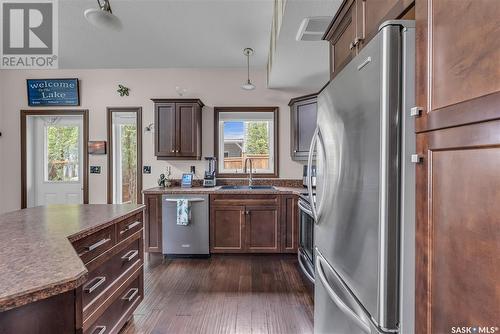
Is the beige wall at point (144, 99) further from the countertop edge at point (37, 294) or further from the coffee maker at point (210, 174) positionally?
the countertop edge at point (37, 294)

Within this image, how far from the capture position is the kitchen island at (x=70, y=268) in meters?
0.77

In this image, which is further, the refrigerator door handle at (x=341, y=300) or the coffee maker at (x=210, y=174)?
the coffee maker at (x=210, y=174)

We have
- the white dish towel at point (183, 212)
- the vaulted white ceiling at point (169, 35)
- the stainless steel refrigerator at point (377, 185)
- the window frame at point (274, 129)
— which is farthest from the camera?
the window frame at point (274, 129)

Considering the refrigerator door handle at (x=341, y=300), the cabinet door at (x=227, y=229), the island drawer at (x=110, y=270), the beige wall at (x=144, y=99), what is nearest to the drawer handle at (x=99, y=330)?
the island drawer at (x=110, y=270)

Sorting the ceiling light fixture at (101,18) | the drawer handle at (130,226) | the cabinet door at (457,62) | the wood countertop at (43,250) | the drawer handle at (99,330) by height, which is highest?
the ceiling light fixture at (101,18)

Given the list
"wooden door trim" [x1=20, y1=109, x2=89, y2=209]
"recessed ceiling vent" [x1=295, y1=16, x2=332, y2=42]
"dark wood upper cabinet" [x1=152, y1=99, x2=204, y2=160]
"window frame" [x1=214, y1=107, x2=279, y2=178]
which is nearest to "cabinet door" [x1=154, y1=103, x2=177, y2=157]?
"dark wood upper cabinet" [x1=152, y1=99, x2=204, y2=160]

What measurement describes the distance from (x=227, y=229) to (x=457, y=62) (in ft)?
9.73

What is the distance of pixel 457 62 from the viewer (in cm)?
65

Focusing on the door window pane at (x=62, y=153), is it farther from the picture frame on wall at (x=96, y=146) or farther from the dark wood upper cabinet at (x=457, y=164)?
the dark wood upper cabinet at (x=457, y=164)

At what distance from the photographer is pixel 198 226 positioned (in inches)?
128

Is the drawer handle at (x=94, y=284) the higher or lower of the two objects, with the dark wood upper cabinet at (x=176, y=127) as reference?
lower

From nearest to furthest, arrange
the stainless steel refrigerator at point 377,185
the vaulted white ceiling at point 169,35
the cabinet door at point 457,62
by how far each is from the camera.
→ the cabinet door at point 457,62 → the stainless steel refrigerator at point 377,185 → the vaulted white ceiling at point 169,35

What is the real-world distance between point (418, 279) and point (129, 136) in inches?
166

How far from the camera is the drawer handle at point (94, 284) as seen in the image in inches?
53.2
